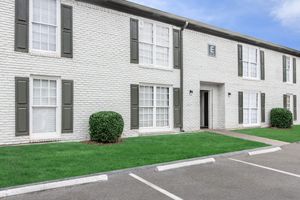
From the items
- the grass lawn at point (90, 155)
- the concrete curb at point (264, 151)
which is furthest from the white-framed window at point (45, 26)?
the concrete curb at point (264, 151)

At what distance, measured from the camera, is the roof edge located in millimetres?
12570

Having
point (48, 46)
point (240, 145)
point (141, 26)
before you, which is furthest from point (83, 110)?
point (240, 145)

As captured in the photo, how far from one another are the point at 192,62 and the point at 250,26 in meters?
6.47

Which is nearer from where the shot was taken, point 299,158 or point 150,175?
point 150,175

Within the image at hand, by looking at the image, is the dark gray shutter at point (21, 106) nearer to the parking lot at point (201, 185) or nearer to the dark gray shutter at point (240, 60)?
the parking lot at point (201, 185)

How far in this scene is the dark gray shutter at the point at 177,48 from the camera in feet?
48.3

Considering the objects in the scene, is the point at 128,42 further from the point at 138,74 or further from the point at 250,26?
the point at 250,26

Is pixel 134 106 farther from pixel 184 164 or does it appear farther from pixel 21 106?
pixel 184 164

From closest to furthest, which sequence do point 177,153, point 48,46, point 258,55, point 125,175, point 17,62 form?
point 125,175
point 177,153
point 17,62
point 48,46
point 258,55

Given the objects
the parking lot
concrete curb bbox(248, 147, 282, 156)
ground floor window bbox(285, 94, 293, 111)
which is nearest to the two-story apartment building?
ground floor window bbox(285, 94, 293, 111)

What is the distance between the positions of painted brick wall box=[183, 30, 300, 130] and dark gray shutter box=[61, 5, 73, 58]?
617 cm

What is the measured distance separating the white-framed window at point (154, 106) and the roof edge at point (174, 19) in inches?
132

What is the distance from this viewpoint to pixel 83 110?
11680 millimetres

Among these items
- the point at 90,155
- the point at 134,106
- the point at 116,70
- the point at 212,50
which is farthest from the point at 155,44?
the point at 90,155
